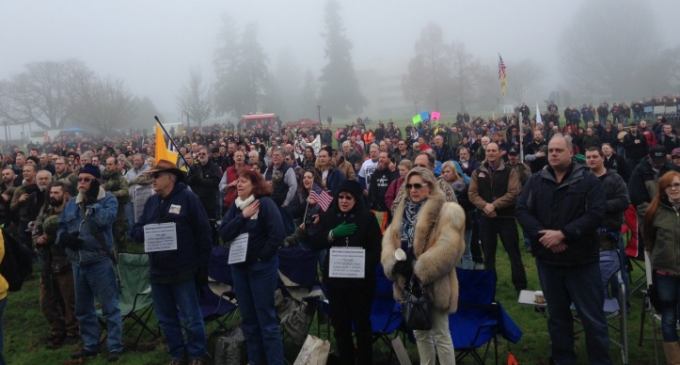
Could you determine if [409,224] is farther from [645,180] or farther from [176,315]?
[645,180]

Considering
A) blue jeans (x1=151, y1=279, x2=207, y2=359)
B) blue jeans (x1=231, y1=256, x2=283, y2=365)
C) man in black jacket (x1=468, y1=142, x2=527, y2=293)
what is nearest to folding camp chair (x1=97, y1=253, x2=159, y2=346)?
blue jeans (x1=151, y1=279, x2=207, y2=359)

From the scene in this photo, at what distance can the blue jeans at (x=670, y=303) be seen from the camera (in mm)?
4543

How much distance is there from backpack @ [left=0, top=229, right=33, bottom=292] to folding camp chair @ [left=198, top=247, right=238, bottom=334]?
1813 millimetres

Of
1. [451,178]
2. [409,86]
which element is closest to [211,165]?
[451,178]

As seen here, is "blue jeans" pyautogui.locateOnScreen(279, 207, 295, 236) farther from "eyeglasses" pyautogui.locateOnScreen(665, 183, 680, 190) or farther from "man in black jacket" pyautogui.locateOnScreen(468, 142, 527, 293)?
"eyeglasses" pyautogui.locateOnScreen(665, 183, 680, 190)

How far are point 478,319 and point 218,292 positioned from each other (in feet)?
9.65

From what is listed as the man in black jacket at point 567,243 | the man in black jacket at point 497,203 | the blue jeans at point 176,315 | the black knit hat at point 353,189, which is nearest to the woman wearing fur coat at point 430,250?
the black knit hat at point 353,189

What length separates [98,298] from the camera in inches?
234

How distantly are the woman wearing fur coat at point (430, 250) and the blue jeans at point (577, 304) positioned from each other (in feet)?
2.89

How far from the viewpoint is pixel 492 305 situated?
500 centimetres

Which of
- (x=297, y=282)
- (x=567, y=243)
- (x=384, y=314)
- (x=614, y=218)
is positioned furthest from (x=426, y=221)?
(x=614, y=218)

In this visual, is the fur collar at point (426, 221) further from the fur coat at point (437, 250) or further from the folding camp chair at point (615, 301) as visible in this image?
the folding camp chair at point (615, 301)

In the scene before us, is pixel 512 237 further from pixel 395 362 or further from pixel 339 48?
pixel 339 48

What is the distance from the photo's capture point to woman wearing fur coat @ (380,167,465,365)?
424 cm
